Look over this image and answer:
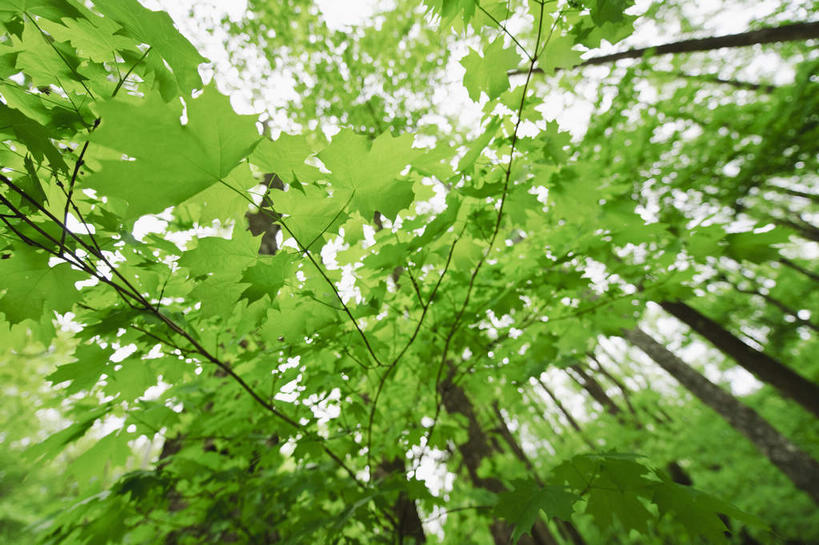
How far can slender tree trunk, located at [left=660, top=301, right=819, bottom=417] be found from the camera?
17.0 ft

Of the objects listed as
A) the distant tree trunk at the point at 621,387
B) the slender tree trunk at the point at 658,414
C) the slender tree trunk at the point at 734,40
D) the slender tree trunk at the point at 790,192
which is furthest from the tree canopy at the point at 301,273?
the distant tree trunk at the point at 621,387

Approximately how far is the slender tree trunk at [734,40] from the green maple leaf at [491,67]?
4399mm

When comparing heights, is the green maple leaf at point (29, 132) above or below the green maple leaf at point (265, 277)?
above

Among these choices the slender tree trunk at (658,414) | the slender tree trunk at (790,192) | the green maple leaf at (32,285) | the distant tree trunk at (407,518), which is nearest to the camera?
the green maple leaf at (32,285)

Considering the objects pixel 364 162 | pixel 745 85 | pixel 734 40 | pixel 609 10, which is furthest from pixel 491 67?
pixel 745 85

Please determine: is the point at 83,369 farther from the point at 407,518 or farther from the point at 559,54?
the point at 407,518

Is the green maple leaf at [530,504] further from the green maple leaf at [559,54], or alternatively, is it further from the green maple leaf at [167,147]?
the green maple leaf at [559,54]

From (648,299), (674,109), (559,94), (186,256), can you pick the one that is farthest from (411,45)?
(186,256)

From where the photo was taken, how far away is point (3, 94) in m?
0.83

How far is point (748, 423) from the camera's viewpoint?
5.66 metres

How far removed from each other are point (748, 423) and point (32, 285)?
8.65 meters

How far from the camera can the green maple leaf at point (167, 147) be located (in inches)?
22.4

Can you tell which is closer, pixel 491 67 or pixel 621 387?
pixel 491 67

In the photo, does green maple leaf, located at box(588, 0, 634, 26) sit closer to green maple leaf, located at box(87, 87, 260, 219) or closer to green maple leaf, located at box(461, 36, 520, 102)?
green maple leaf, located at box(461, 36, 520, 102)
